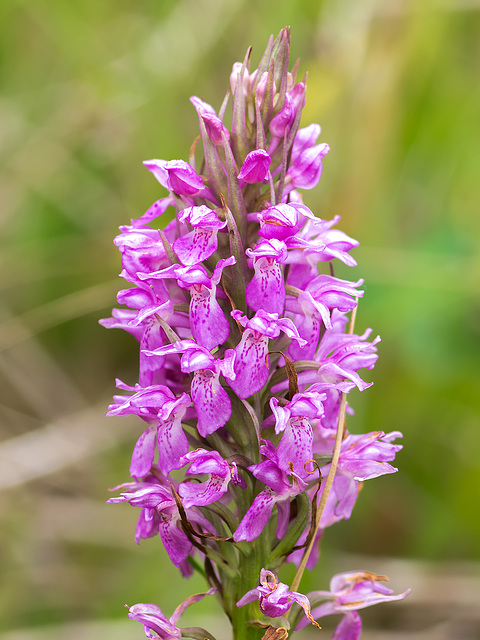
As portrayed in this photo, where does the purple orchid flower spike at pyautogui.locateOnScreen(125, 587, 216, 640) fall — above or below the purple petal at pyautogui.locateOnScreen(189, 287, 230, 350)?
below

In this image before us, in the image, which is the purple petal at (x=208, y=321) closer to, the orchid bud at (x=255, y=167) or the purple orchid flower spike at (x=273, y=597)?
the orchid bud at (x=255, y=167)

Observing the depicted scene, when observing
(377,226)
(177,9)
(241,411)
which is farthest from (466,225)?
(241,411)

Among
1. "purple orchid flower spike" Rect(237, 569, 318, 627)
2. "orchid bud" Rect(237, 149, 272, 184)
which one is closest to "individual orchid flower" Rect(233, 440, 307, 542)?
"purple orchid flower spike" Rect(237, 569, 318, 627)

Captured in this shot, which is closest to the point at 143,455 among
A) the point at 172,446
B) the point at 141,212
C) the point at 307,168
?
the point at 172,446

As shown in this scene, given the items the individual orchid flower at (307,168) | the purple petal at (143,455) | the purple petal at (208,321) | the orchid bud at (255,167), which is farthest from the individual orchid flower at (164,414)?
the individual orchid flower at (307,168)

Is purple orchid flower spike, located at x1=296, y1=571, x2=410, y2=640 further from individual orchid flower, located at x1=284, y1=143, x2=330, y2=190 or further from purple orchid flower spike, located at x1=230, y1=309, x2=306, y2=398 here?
individual orchid flower, located at x1=284, y1=143, x2=330, y2=190

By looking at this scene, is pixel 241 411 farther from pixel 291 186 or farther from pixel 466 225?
pixel 466 225

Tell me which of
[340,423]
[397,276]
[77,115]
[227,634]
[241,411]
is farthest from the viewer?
[77,115]
